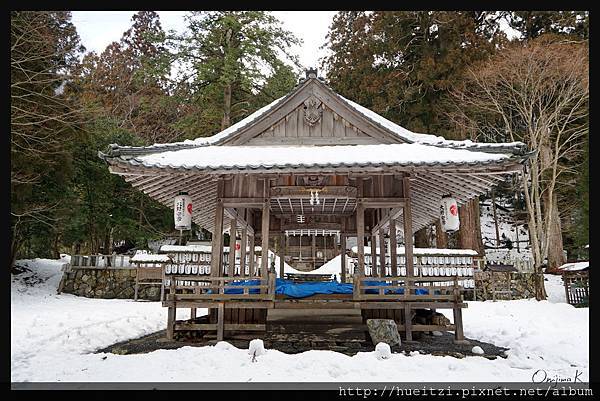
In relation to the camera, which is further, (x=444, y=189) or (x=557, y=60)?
(x=557, y=60)

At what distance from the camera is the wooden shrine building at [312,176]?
847cm

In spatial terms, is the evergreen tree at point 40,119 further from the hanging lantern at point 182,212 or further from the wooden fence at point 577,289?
the wooden fence at point 577,289

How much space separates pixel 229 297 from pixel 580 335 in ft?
27.8

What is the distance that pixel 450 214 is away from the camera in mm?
9266

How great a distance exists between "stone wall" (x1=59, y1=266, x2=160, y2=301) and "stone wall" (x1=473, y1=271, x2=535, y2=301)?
16.6 metres

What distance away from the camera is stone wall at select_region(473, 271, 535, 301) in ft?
66.2

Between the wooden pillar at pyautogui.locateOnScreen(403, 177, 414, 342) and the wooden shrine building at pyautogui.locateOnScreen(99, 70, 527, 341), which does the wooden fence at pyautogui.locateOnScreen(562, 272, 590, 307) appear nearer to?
the wooden shrine building at pyautogui.locateOnScreen(99, 70, 527, 341)

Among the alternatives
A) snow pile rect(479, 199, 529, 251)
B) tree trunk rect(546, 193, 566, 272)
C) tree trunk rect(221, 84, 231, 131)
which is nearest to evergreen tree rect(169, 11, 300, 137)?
tree trunk rect(221, 84, 231, 131)

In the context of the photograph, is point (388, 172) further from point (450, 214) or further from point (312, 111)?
point (312, 111)

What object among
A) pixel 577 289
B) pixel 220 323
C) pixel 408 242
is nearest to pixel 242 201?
pixel 220 323

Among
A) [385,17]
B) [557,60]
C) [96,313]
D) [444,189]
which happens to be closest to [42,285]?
[96,313]

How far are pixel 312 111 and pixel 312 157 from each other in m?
1.94

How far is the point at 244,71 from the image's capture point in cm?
1978
